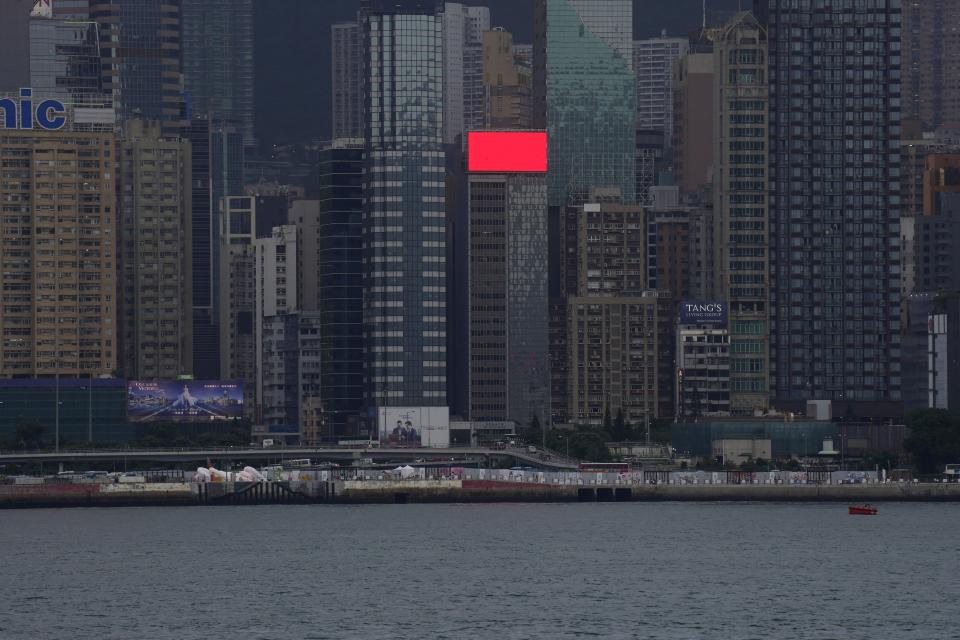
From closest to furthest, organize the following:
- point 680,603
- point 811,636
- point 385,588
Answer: point 811,636 → point 680,603 → point 385,588

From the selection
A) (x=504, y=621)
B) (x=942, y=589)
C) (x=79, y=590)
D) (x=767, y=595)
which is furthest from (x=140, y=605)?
(x=942, y=589)

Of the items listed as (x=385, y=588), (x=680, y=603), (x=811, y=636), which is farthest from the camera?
(x=385, y=588)

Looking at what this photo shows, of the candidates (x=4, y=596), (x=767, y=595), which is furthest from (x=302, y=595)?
(x=767, y=595)

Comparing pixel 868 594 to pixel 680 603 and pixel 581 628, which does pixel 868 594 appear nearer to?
pixel 680 603

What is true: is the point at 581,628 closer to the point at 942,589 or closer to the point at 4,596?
the point at 942,589

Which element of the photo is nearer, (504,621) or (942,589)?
(504,621)

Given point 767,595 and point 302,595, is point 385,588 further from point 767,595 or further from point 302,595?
point 767,595

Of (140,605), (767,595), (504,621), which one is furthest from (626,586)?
(140,605)

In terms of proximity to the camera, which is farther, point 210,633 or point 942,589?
point 942,589
